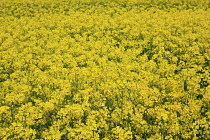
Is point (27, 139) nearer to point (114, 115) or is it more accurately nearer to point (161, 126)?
point (114, 115)

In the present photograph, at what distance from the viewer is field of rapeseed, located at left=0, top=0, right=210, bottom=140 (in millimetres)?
4652

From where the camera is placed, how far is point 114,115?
16.2 feet

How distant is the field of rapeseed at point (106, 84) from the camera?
4.65 meters

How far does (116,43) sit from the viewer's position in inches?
384

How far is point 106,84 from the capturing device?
5930 millimetres

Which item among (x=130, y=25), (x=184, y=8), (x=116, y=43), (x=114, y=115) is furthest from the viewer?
(x=184, y=8)

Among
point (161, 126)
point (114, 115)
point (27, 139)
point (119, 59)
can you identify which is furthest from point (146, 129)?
point (119, 59)

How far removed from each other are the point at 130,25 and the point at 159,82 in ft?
20.3

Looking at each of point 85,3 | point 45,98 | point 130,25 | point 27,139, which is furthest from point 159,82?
point 85,3

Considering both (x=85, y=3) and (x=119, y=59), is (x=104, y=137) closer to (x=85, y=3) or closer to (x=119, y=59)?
(x=119, y=59)

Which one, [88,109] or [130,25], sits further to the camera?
[130,25]

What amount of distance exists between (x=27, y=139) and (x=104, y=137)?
1.39 meters

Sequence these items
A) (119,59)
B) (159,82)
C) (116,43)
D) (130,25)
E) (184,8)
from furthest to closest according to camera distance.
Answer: (184,8) → (130,25) → (116,43) → (119,59) → (159,82)

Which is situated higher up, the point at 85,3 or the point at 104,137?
the point at 85,3
